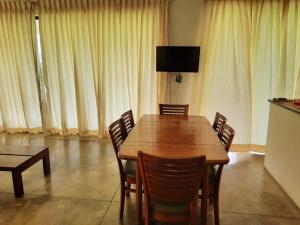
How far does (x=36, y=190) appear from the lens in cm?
271

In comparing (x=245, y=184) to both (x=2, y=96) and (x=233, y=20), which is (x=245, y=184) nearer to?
(x=233, y=20)

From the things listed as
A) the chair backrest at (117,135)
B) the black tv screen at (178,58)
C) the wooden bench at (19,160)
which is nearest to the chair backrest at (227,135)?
the chair backrest at (117,135)

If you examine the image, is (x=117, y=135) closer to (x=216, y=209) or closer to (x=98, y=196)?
(x=98, y=196)

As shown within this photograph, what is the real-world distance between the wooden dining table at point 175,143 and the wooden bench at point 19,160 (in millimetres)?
1331

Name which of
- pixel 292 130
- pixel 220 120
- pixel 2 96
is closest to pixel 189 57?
pixel 220 120

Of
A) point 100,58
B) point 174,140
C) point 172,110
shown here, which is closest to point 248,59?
point 172,110

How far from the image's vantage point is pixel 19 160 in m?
2.66

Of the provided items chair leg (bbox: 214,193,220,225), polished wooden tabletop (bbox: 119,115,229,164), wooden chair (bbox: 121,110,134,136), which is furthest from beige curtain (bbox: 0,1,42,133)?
chair leg (bbox: 214,193,220,225)

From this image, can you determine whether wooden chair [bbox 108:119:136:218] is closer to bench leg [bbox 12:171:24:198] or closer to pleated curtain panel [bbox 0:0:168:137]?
bench leg [bbox 12:171:24:198]

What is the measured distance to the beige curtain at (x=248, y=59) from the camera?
347cm

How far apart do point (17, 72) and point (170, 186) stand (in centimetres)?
415

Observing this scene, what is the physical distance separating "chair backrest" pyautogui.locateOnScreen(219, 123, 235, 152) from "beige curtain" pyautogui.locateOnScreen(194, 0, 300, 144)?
5.60 feet

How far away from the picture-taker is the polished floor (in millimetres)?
2230

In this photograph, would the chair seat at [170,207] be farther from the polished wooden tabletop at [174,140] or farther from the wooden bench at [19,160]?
the wooden bench at [19,160]
